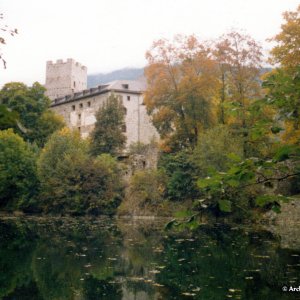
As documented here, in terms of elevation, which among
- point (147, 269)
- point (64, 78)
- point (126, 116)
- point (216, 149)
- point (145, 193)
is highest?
point (64, 78)

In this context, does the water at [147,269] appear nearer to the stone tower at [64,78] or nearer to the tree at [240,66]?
the tree at [240,66]

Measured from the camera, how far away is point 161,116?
31.9 metres

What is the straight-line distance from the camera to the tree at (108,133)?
3988cm

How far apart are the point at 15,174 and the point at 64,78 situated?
39.6 meters

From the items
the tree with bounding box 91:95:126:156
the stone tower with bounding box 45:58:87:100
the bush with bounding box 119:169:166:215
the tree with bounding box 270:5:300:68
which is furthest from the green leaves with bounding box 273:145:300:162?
the stone tower with bounding box 45:58:87:100

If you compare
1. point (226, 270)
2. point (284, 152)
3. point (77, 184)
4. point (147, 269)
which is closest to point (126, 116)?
point (77, 184)

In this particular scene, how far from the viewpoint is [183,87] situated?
31.0 m

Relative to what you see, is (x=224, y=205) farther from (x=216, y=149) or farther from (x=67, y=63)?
(x=67, y=63)

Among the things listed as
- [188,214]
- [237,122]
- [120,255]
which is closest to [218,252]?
[120,255]

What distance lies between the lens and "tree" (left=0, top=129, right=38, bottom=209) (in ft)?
110

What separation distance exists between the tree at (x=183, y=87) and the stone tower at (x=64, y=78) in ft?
131

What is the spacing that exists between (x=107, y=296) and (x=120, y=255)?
15.5 feet

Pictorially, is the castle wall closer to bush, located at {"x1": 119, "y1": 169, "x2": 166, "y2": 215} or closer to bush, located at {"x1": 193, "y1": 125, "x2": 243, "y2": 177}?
bush, located at {"x1": 119, "y1": 169, "x2": 166, "y2": 215}

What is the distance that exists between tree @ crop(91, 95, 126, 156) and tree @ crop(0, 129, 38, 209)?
646cm
